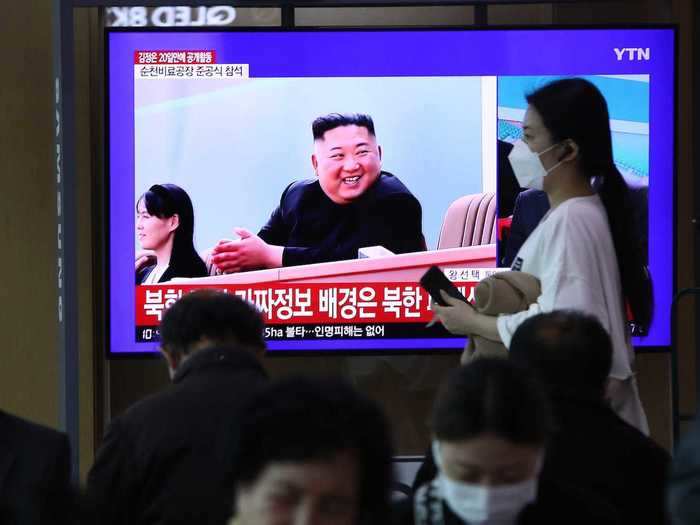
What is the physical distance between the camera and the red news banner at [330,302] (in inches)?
226

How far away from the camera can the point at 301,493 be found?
1.72 m

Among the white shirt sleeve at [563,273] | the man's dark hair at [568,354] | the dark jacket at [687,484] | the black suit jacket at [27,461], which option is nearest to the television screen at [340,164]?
the white shirt sleeve at [563,273]

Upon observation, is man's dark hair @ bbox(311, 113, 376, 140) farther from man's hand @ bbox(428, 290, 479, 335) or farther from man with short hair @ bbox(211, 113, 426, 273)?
man's hand @ bbox(428, 290, 479, 335)

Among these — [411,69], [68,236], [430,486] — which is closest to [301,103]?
[411,69]

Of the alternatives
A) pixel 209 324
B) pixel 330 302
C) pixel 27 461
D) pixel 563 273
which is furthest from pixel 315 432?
pixel 330 302

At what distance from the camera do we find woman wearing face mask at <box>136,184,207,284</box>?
225 inches

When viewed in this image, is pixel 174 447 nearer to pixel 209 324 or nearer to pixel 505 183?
pixel 209 324

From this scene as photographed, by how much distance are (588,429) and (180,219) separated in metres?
3.29

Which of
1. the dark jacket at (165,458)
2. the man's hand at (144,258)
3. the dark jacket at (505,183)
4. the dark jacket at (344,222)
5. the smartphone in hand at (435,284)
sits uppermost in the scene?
the dark jacket at (505,183)

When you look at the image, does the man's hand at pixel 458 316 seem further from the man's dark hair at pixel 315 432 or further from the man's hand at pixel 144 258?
the man's dark hair at pixel 315 432

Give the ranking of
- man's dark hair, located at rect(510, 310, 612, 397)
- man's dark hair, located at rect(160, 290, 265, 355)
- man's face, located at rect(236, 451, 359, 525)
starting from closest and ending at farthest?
man's face, located at rect(236, 451, 359, 525), man's dark hair, located at rect(510, 310, 612, 397), man's dark hair, located at rect(160, 290, 265, 355)

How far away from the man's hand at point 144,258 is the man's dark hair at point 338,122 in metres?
0.88

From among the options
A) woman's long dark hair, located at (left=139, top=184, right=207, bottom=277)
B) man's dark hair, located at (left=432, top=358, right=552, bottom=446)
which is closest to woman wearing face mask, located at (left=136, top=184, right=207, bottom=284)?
woman's long dark hair, located at (left=139, top=184, right=207, bottom=277)

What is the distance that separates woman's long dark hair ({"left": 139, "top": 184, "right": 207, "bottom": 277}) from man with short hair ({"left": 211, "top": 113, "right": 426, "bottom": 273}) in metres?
0.10
